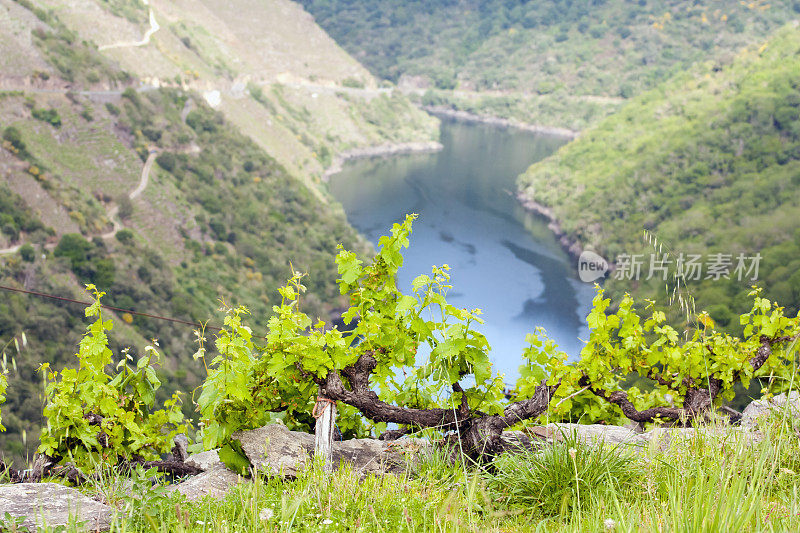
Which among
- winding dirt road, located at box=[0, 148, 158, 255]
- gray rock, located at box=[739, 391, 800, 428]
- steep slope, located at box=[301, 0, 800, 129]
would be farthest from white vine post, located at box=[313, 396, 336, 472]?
steep slope, located at box=[301, 0, 800, 129]

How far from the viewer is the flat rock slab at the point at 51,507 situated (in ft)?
6.86

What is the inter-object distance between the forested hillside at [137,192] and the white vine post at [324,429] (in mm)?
3888

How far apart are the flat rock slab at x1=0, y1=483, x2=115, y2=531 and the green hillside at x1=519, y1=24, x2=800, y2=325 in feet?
71.1

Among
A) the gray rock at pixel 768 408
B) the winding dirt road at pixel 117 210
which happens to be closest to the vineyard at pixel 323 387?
the gray rock at pixel 768 408

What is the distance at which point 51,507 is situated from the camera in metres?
2.30

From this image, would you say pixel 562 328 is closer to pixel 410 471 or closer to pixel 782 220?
pixel 782 220

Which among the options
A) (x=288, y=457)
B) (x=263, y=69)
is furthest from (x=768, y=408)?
(x=263, y=69)

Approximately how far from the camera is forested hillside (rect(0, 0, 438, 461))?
60.0ft

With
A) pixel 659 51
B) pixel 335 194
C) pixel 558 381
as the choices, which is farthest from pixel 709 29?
pixel 558 381

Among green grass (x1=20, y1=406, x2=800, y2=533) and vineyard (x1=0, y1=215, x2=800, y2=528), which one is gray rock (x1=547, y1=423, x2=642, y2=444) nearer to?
vineyard (x1=0, y1=215, x2=800, y2=528)

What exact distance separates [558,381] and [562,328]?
73.4 feet

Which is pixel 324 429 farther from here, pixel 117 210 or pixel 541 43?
pixel 541 43

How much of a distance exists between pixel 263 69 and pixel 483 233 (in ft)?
134

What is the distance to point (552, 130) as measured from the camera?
73.8 metres
